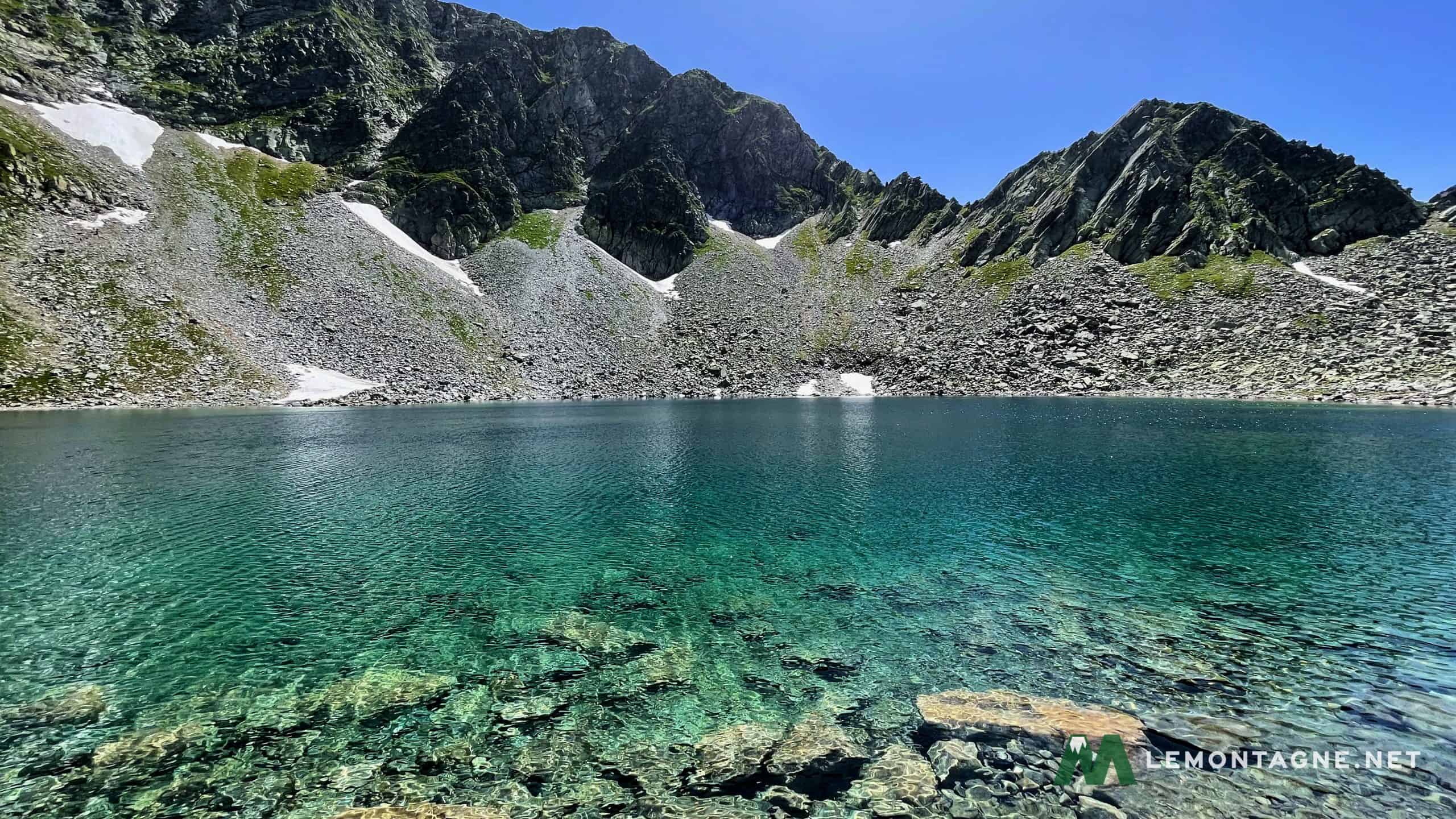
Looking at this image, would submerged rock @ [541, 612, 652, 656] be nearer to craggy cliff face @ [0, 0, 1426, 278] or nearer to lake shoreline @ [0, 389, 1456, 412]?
lake shoreline @ [0, 389, 1456, 412]

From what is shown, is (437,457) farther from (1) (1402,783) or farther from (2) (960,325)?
(2) (960,325)

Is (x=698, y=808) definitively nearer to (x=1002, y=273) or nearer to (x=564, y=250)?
(x=1002, y=273)

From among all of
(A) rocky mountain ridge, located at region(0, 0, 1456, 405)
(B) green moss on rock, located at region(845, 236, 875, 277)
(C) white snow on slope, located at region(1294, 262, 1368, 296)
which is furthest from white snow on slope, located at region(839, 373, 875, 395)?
(C) white snow on slope, located at region(1294, 262, 1368, 296)

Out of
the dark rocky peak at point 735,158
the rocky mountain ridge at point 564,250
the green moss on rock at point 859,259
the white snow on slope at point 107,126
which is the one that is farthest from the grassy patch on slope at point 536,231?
the green moss on rock at point 859,259

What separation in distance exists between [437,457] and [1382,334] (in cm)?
11129

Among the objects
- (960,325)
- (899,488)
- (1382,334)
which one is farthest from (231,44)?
(1382,334)

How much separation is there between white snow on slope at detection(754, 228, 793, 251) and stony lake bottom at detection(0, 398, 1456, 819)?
137m

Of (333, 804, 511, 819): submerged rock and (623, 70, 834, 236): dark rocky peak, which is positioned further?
(623, 70, 834, 236): dark rocky peak

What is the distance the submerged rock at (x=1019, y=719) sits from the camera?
10086mm

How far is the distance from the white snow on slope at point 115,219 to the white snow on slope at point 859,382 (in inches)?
4605

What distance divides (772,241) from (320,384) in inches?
4684

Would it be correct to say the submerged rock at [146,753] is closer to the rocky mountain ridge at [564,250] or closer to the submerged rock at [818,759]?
the submerged rock at [818,759]

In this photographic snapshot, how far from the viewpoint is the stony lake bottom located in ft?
30.6

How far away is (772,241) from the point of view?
167 metres
